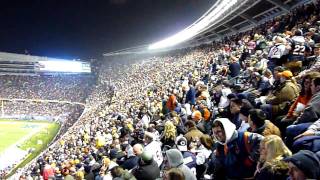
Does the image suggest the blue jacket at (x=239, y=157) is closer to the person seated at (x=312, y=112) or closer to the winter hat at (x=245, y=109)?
the person seated at (x=312, y=112)

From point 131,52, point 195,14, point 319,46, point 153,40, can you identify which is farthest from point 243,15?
point 131,52

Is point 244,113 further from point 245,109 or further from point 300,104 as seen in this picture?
point 300,104

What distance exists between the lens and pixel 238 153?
5.29 meters

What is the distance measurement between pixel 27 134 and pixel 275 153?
48.3 metres

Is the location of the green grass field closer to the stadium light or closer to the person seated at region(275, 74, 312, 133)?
the stadium light

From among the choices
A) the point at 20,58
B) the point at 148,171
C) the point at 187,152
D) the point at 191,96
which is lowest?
the point at 148,171

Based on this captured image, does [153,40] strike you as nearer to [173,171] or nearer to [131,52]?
[131,52]

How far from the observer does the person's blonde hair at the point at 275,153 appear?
13.4ft

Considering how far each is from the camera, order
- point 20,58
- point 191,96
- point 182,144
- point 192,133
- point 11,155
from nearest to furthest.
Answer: point 182,144 < point 192,133 < point 191,96 < point 11,155 < point 20,58

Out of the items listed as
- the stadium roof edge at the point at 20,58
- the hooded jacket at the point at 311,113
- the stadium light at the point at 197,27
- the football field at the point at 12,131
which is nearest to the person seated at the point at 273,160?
the hooded jacket at the point at 311,113

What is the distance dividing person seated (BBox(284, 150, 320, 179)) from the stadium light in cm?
2841

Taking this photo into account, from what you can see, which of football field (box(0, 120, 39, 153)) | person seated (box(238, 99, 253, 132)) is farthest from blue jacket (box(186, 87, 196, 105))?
football field (box(0, 120, 39, 153))

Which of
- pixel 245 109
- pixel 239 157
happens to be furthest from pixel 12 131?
pixel 239 157

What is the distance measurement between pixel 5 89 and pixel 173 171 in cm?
8128
